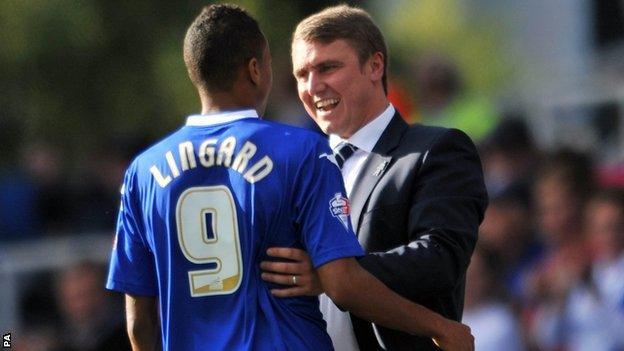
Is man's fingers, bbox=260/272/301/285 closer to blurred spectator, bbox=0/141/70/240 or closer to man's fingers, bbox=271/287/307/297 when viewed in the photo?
man's fingers, bbox=271/287/307/297

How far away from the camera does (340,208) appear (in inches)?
124

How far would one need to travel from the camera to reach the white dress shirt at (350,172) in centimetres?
356

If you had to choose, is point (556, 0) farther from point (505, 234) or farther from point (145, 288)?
point (145, 288)

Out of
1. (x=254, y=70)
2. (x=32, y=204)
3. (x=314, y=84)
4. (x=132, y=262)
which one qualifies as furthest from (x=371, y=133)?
(x=32, y=204)

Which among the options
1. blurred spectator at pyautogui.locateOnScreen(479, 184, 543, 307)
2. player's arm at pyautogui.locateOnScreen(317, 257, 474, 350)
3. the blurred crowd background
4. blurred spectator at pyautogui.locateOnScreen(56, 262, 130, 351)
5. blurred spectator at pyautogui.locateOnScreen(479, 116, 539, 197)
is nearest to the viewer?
player's arm at pyautogui.locateOnScreen(317, 257, 474, 350)

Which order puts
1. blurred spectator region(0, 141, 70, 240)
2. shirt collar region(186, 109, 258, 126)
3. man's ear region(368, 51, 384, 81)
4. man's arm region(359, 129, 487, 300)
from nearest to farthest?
shirt collar region(186, 109, 258, 126) → man's arm region(359, 129, 487, 300) → man's ear region(368, 51, 384, 81) → blurred spectator region(0, 141, 70, 240)

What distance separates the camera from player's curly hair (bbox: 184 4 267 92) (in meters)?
3.24

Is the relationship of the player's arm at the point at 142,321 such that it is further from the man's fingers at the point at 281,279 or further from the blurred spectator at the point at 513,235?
the blurred spectator at the point at 513,235

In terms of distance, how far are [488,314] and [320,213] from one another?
2.83m

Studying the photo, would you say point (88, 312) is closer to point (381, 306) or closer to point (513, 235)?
point (513, 235)

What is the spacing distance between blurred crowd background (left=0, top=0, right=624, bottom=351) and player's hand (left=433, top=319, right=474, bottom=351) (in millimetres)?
2465

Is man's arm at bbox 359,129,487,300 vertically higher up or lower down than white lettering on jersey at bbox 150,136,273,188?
lower down

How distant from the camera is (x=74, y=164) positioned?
8.98 metres

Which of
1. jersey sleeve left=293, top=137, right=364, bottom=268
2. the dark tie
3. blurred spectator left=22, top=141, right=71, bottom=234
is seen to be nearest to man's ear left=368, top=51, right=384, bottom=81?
the dark tie
